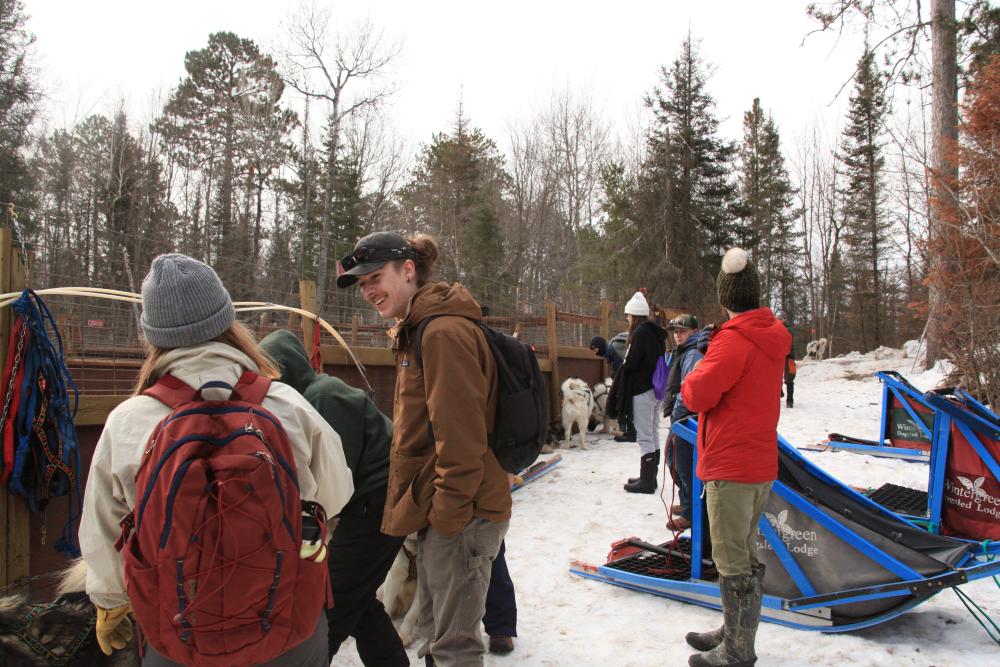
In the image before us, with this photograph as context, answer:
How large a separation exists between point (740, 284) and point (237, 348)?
226 centimetres

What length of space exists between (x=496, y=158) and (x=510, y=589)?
29.2m

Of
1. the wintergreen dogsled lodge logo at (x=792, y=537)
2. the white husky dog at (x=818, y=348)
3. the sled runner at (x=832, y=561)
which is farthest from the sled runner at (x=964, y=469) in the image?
the white husky dog at (x=818, y=348)

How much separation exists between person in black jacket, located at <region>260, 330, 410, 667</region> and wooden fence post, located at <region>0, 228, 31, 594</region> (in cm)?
148

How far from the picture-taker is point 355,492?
8.20 feet

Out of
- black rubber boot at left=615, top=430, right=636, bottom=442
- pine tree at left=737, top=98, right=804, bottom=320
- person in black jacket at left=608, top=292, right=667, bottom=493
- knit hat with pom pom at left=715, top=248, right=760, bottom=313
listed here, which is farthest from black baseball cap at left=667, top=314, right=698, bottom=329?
pine tree at left=737, top=98, right=804, bottom=320

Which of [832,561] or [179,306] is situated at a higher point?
[179,306]

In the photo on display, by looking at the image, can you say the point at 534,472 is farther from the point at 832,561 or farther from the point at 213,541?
the point at 213,541

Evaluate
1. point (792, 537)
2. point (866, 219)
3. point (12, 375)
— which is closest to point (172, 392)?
point (12, 375)

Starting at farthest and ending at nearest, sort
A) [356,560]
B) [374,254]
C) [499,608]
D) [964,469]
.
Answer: [964,469]
[499,608]
[356,560]
[374,254]

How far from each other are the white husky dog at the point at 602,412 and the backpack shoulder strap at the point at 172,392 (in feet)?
29.8

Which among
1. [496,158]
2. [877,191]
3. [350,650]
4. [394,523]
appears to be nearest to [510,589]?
[350,650]

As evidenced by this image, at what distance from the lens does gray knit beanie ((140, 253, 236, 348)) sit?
1613 mm

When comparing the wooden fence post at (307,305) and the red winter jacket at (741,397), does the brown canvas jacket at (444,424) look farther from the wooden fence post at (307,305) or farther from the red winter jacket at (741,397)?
the wooden fence post at (307,305)

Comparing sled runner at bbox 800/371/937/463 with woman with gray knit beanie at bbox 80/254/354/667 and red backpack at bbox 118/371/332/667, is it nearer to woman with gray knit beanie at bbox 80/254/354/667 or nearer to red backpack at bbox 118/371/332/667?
woman with gray knit beanie at bbox 80/254/354/667
